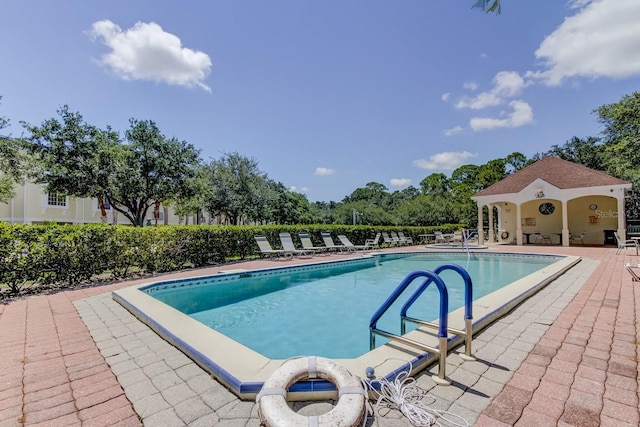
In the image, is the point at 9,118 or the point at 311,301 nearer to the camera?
the point at 311,301

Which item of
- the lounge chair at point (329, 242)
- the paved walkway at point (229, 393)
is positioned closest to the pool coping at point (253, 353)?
the paved walkway at point (229, 393)

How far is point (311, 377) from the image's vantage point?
239 cm

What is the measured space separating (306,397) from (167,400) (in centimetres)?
111

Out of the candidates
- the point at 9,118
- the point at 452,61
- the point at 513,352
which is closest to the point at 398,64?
the point at 452,61

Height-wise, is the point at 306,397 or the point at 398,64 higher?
the point at 398,64

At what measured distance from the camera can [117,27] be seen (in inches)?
382

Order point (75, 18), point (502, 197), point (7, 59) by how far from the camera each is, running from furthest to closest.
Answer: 1. point (502, 197)
2. point (7, 59)
3. point (75, 18)

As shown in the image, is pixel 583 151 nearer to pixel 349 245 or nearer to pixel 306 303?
pixel 349 245

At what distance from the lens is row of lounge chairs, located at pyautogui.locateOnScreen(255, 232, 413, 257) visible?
13.9m

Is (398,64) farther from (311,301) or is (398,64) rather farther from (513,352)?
(513,352)

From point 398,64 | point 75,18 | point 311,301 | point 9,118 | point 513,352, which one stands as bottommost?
point 311,301

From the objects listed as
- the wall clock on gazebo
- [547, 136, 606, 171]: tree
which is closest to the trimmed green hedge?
the wall clock on gazebo

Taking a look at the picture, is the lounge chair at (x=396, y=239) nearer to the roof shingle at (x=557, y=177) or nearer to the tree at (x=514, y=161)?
the roof shingle at (x=557, y=177)

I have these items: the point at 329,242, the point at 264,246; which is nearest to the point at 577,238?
the point at 329,242
